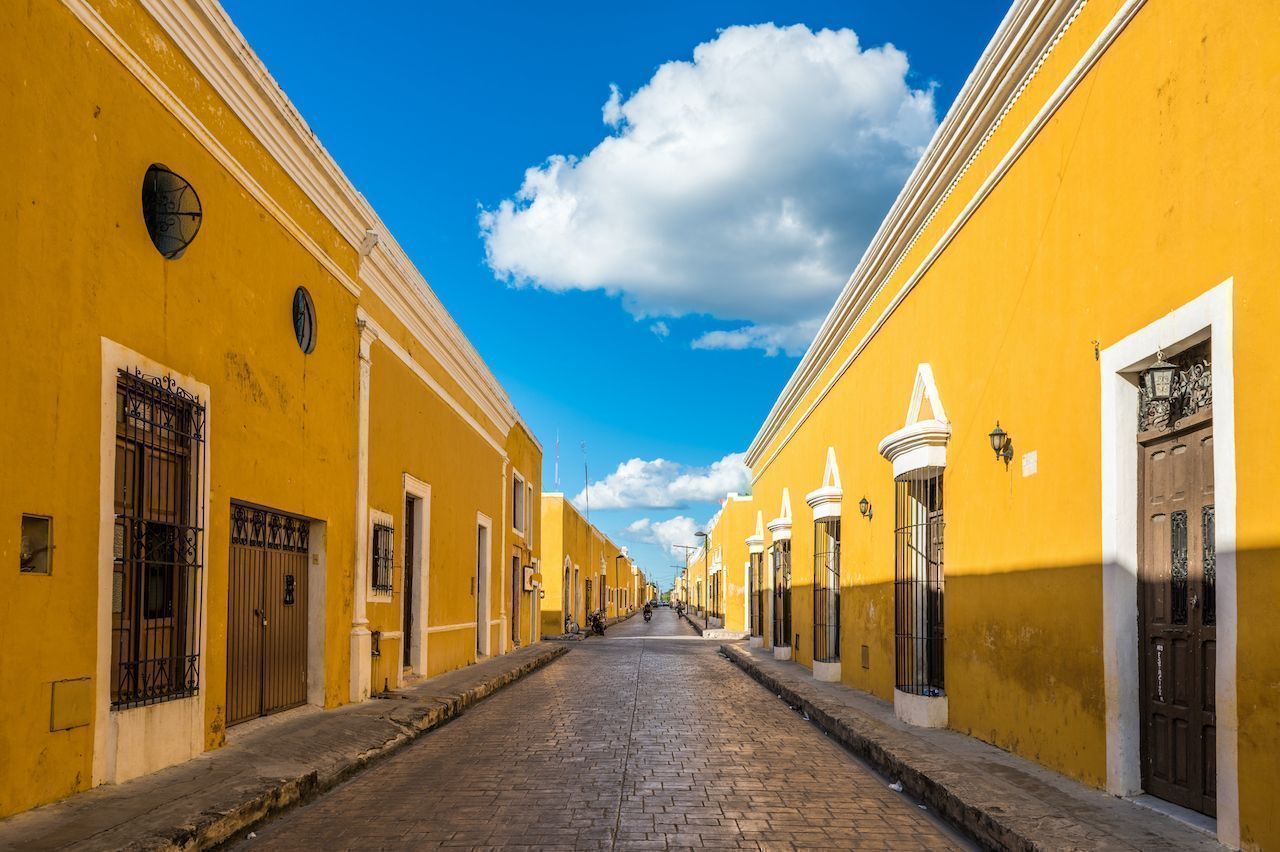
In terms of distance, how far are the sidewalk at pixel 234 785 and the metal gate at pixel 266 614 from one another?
25cm

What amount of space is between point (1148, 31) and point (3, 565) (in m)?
6.78

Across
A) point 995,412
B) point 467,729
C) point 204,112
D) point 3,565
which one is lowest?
point 467,729

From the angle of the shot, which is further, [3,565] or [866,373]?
[866,373]

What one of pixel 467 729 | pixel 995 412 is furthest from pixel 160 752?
pixel 995 412

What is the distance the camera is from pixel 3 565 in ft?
18.6

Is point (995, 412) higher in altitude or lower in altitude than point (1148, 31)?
lower

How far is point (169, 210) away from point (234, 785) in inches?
151

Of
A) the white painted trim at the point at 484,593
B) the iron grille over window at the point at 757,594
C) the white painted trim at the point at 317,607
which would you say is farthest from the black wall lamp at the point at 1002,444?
the iron grille over window at the point at 757,594

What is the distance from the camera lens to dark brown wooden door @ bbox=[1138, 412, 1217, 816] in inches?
229

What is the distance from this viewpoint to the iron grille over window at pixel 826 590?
17719mm

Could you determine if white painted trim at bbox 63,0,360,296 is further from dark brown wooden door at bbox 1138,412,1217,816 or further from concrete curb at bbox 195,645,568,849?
dark brown wooden door at bbox 1138,412,1217,816

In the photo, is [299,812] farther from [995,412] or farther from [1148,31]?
[1148,31]

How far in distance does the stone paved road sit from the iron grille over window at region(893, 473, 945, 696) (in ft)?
4.16

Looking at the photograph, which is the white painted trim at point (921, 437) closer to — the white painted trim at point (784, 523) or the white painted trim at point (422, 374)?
the white painted trim at point (422, 374)
